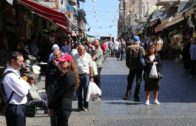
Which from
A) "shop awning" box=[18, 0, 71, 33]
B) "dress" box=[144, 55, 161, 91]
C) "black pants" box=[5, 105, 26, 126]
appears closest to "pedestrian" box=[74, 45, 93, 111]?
"dress" box=[144, 55, 161, 91]

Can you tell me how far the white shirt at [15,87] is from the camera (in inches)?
325

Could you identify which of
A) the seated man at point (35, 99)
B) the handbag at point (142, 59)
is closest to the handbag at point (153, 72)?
the handbag at point (142, 59)

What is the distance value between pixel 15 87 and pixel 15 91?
60 mm

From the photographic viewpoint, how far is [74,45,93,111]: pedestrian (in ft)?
47.6

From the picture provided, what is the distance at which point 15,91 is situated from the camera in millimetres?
8289

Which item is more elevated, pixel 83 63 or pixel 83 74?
pixel 83 63

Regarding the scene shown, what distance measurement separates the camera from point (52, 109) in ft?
31.4

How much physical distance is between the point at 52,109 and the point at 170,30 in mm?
41764

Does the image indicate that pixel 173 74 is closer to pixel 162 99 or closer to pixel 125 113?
pixel 162 99

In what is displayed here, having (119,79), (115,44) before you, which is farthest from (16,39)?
(115,44)

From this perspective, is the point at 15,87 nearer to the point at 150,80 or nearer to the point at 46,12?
the point at 150,80

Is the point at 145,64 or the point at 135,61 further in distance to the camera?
the point at 135,61

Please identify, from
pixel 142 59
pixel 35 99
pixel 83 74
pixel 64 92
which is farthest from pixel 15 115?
pixel 142 59

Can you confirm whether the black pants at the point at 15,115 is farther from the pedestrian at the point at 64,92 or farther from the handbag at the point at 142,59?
the handbag at the point at 142,59
